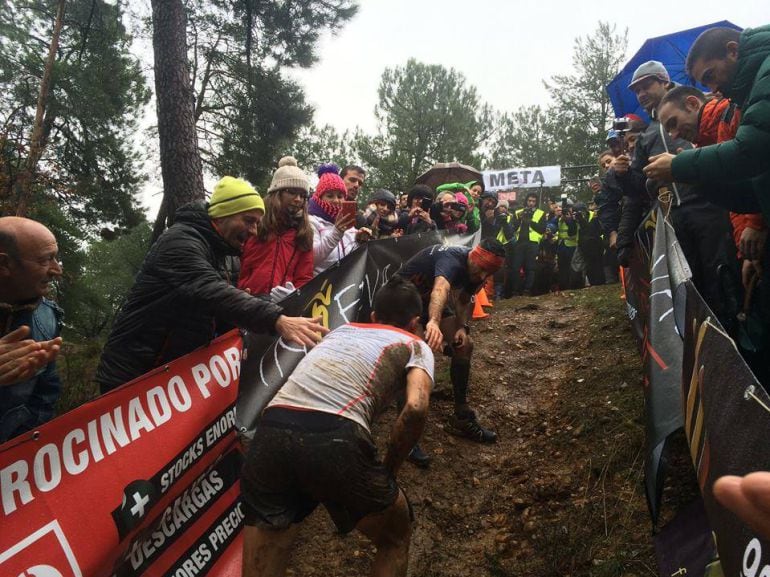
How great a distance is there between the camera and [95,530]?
2168 mm

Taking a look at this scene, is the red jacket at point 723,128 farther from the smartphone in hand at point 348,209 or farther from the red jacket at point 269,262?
the red jacket at point 269,262

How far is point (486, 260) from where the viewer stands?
446cm

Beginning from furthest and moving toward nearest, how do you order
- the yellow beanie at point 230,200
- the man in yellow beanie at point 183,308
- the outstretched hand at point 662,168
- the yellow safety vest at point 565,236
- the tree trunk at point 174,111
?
the yellow safety vest at point 565,236
the tree trunk at point 174,111
the yellow beanie at point 230,200
the man in yellow beanie at point 183,308
the outstretched hand at point 662,168

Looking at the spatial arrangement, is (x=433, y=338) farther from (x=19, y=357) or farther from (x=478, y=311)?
(x=478, y=311)

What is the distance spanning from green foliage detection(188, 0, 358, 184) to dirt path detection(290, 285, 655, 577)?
5.60 meters

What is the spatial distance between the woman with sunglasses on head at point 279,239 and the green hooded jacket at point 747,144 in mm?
2428

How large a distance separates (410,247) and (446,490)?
268cm

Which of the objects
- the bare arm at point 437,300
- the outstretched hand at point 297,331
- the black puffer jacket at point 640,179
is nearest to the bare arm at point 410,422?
the outstretched hand at point 297,331

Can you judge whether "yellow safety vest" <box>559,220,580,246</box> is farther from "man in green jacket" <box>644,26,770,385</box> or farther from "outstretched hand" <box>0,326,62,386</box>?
"outstretched hand" <box>0,326,62,386</box>

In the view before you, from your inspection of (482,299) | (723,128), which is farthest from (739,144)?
(482,299)

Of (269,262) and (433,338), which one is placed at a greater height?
(269,262)

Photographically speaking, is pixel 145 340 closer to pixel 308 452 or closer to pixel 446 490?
pixel 308 452

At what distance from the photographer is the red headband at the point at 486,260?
4445mm

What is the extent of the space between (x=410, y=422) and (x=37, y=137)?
11329 mm
